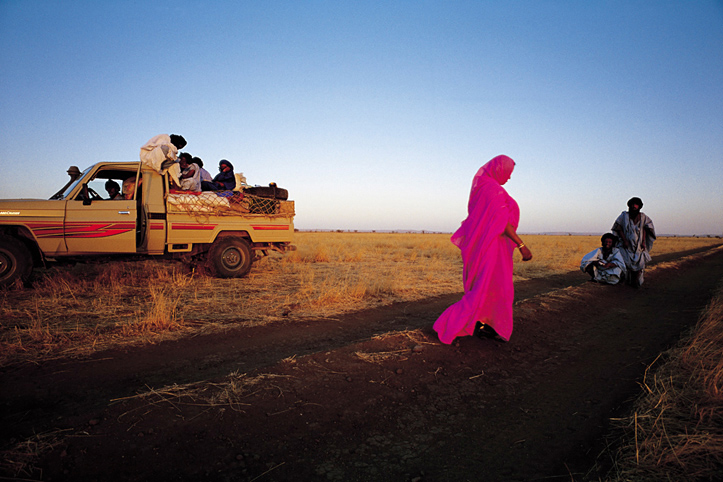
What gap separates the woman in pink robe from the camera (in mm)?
4090

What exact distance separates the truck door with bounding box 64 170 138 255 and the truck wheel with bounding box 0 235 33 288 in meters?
0.71

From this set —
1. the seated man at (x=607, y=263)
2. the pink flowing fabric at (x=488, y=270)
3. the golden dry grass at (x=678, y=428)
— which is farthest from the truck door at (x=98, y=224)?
the seated man at (x=607, y=263)

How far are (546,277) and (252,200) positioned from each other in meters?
9.44

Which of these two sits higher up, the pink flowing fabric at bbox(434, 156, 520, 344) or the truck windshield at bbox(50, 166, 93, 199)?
the truck windshield at bbox(50, 166, 93, 199)

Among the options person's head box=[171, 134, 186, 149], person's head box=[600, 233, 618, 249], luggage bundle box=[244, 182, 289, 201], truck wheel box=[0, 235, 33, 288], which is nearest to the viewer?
truck wheel box=[0, 235, 33, 288]

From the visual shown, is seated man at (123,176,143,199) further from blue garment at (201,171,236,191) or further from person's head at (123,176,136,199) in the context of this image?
blue garment at (201,171,236,191)

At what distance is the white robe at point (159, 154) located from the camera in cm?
790

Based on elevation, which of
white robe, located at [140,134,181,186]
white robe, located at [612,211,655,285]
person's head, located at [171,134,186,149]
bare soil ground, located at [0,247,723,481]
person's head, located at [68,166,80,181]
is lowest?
bare soil ground, located at [0,247,723,481]

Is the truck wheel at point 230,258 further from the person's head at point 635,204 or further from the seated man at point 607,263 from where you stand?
the person's head at point 635,204

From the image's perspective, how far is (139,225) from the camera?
7941 millimetres

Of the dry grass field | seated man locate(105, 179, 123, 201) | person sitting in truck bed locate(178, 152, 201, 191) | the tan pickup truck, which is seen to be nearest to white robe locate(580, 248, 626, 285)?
the dry grass field

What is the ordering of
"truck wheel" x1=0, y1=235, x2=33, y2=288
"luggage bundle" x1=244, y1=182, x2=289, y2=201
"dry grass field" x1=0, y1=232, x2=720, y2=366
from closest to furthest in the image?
"dry grass field" x1=0, y1=232, x2=720, y2=366 → "truck wheel" x1=0, y1=235, x2=33, y2=288 → "luggage bundle" x1=244, y1=182, x2=289, y2=201

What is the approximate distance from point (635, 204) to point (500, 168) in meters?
6.85

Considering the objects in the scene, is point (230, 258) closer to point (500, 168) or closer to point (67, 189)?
point (67, 189)
